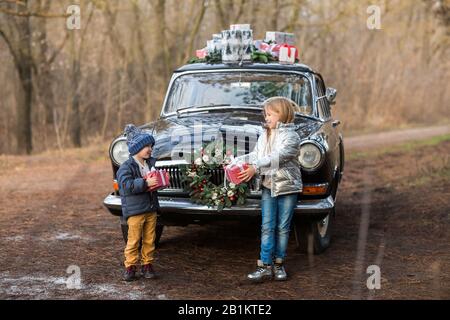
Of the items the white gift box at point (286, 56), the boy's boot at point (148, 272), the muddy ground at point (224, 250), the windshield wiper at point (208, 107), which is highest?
the white gift box at point (286, 56)

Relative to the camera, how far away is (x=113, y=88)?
1908 cm

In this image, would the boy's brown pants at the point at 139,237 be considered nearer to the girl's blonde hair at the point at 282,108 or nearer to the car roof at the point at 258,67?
the girl's blonde hair at the point at 282,108

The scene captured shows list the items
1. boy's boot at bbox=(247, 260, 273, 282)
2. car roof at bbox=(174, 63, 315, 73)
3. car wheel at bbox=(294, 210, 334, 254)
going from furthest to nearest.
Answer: car roof at bbox=(174, 63, 315, 73)
car wheel at bbox=(294, 210, 334, 254)
boy's boot at bbox=(247, 260, 273, 282)

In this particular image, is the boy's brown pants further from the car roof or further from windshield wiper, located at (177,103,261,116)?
the car roof

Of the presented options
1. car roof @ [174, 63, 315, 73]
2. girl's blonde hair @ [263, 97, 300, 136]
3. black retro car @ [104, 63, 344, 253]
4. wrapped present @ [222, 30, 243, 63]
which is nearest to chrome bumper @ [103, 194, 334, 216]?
black retro car @ [104, 63, 344, 253]

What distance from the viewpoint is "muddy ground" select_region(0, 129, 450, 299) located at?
196 inches

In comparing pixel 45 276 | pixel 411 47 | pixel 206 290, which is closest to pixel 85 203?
pixel 45 276

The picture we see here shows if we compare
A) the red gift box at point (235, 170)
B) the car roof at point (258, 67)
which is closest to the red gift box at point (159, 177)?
the red gift box at point (235, 170)

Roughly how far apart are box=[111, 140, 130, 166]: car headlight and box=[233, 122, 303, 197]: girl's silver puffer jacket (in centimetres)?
123

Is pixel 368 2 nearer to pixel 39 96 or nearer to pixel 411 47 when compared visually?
pixel 411 47

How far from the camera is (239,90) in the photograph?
695cm

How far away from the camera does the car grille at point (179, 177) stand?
18.3 ft

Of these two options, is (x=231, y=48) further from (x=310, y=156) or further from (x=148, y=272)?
(x=148, y=272)

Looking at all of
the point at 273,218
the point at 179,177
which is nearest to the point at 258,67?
the point at 179,177
